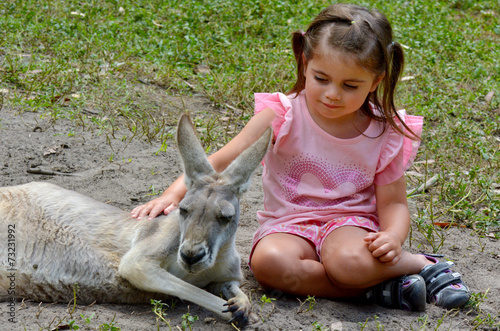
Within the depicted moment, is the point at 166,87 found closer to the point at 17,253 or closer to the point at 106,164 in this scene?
the point at 106,164

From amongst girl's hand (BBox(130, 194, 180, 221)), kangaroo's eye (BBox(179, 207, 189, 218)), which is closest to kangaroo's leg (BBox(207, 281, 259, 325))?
kangaroo's eye (BBox(179, 207, 189, 218))

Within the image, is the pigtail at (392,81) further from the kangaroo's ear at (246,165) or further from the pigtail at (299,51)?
the kangaroo's ear at (246,165)

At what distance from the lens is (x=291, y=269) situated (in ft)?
10.6

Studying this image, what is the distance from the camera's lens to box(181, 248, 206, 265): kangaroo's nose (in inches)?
109

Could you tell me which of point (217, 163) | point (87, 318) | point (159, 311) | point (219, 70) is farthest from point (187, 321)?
point (219, 70)

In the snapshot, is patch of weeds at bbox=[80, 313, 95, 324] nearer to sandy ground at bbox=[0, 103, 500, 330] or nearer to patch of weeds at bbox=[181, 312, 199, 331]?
sandy ground at bbox=[0, 103, 500, 330]

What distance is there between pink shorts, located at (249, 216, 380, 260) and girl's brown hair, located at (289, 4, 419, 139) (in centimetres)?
53

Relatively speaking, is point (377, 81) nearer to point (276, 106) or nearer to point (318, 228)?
point (276, 106)

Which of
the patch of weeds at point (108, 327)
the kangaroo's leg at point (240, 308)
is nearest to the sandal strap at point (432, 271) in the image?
the kangaroo's leg at point (240, 308)

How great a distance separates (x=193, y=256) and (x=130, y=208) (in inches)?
57.6

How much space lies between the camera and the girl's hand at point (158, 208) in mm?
3381

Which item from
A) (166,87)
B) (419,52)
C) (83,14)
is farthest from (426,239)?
(83,14)

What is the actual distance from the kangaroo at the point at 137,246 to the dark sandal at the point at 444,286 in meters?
1.01

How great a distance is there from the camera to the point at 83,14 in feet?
22.0
